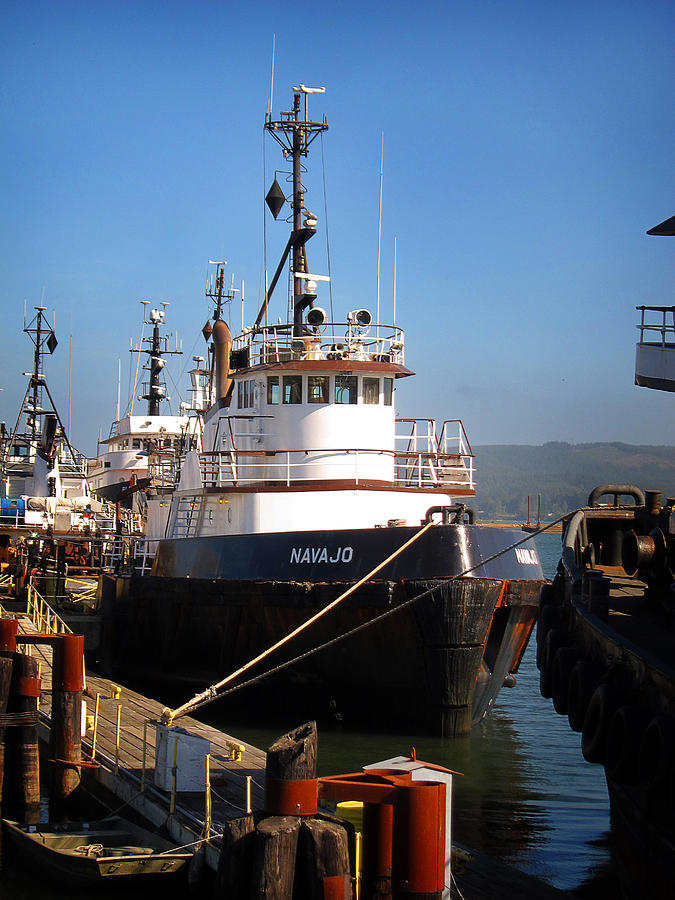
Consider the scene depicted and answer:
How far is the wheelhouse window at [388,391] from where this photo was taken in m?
20.5

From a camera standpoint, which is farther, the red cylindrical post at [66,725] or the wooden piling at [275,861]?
the red cylindrical post at [66,725]

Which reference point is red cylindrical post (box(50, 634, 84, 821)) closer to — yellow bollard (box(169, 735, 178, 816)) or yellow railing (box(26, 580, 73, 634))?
yellow bollard (box(169, 735, 178, 816))

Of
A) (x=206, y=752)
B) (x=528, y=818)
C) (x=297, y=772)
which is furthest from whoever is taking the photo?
(x=528, y=818)

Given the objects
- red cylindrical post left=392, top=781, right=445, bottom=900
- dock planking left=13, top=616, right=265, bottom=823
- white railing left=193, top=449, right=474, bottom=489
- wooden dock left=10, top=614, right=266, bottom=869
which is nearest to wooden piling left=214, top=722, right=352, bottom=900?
red cylindrical post left=392, top=781, right=445, bottom=900

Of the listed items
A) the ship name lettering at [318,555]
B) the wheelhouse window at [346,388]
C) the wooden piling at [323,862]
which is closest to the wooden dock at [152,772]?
the wooden piling at [323,862]

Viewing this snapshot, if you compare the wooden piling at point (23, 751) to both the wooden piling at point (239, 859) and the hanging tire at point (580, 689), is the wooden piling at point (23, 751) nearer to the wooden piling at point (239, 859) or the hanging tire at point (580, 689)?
the wooden piling at point (239, 859)

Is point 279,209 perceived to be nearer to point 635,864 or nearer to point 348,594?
point 348,594

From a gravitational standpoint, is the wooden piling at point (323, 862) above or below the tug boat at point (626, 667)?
below

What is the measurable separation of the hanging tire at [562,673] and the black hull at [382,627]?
4.32m

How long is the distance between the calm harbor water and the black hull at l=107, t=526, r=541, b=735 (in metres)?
0.52

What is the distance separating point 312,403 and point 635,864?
Answer: 40.8ft

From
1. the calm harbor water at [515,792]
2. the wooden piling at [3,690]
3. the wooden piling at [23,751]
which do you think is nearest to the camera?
the calm harbor water at [515,792]

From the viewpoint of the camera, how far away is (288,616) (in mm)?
16781

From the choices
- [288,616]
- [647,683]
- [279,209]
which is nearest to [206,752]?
[647,683]
